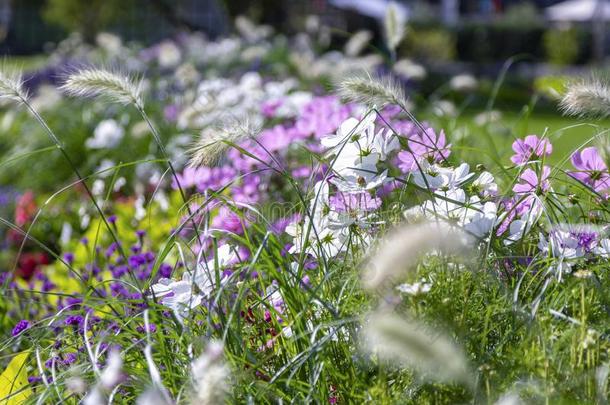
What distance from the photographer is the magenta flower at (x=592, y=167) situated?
6.61 feet

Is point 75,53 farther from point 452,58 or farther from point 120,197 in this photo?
point 452,58

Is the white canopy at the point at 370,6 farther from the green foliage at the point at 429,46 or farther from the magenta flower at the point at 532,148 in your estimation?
the magenta flower at the point at 532,148

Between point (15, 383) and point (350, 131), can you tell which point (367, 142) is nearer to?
point (350, 131)

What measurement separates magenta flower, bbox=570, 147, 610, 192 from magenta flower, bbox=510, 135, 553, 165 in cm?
7

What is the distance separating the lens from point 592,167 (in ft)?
6.70

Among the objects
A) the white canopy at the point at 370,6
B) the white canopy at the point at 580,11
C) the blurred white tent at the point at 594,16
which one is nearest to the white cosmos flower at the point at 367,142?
the blurred white tent at the point at 594,16

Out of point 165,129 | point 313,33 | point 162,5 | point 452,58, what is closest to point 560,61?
point 452,58

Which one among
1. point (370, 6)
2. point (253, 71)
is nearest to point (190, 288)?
point (253, 71)

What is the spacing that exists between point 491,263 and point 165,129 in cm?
443

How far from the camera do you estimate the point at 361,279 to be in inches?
67.7

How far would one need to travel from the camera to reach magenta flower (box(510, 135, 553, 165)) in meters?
2.04

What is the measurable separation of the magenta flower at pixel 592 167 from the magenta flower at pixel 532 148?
67 millimetres

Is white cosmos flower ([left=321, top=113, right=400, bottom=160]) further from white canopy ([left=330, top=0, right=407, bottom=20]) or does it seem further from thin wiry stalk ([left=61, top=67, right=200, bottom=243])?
white canopy ([left=330, top=0, right=407, bottom=20])

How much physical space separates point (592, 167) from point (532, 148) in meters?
0.14
